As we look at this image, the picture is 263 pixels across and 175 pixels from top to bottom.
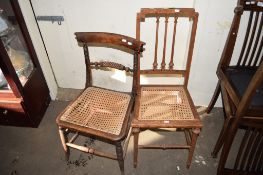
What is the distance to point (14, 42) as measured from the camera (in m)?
2.04

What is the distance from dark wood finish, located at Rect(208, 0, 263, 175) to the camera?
1521 mm

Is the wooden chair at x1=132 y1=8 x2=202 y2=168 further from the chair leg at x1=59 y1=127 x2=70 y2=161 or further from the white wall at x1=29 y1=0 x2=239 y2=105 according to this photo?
the chair leg at x1=59 y1=127 x2=70 y2=161

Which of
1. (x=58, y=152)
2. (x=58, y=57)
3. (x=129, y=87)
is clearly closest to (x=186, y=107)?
(x=129, y=87)

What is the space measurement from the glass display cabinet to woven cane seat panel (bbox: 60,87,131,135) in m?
0.57

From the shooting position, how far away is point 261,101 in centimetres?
160

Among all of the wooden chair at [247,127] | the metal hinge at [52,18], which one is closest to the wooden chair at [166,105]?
the wooden chair at [247,127]

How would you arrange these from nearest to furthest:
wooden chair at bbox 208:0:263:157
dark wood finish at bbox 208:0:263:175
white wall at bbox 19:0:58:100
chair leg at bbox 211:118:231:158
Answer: dark wood finish at bbox 208:0:263:175, wooden chair at bbox 208:0:263:157, chair leg at bbox 211:118:231:158, white wall at bbox 19:0:58:100

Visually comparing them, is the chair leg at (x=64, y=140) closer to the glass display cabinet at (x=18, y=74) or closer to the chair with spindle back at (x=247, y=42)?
the glass display cabinet at (x=18, y=74)

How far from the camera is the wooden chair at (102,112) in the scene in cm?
162

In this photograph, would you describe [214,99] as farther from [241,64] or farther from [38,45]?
[38,45]

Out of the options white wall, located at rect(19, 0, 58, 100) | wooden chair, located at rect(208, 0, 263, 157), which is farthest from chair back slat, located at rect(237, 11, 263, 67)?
white wall, located at rect(19, 0, 58, 100)

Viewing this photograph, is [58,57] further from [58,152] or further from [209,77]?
[209,77]

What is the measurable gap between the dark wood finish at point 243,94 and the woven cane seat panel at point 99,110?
0.78m

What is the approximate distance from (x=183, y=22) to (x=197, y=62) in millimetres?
399
